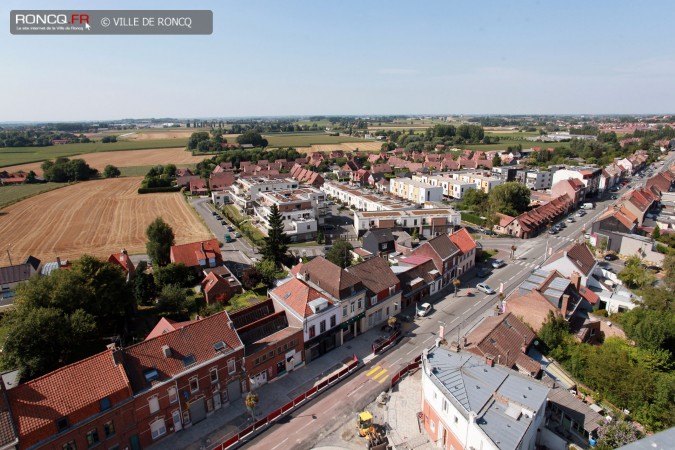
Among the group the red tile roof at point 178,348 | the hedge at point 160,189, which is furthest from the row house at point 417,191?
the red tile roof at point 178,348

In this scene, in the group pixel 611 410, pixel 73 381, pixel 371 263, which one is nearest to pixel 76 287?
pixel 73 381

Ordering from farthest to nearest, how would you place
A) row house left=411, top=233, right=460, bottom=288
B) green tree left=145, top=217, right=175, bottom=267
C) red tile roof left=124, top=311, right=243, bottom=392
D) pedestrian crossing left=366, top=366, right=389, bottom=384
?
1. green tree left=145, top=217, right=175, bottom=267
2. row house left=411, top=233, right=460, bottom=288
3. pedestrian crossing left=366, top=366, right=389, bottom=384
4. red tile roof left=124, top=311, right=243, bottom=392

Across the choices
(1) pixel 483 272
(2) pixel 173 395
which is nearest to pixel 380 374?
(2) pixel 173 395

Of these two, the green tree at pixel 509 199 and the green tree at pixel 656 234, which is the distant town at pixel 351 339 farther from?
the green tree at pixel 509 199

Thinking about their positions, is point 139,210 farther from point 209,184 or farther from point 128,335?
point 128,335

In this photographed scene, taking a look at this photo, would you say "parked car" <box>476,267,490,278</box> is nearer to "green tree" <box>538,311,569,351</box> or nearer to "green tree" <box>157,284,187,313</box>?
"green tree" <box>538,311,569,351</box>

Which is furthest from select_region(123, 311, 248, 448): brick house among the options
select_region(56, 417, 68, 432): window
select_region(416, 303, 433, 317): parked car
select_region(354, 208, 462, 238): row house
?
select_region(354, 208, 462, 238): row house
